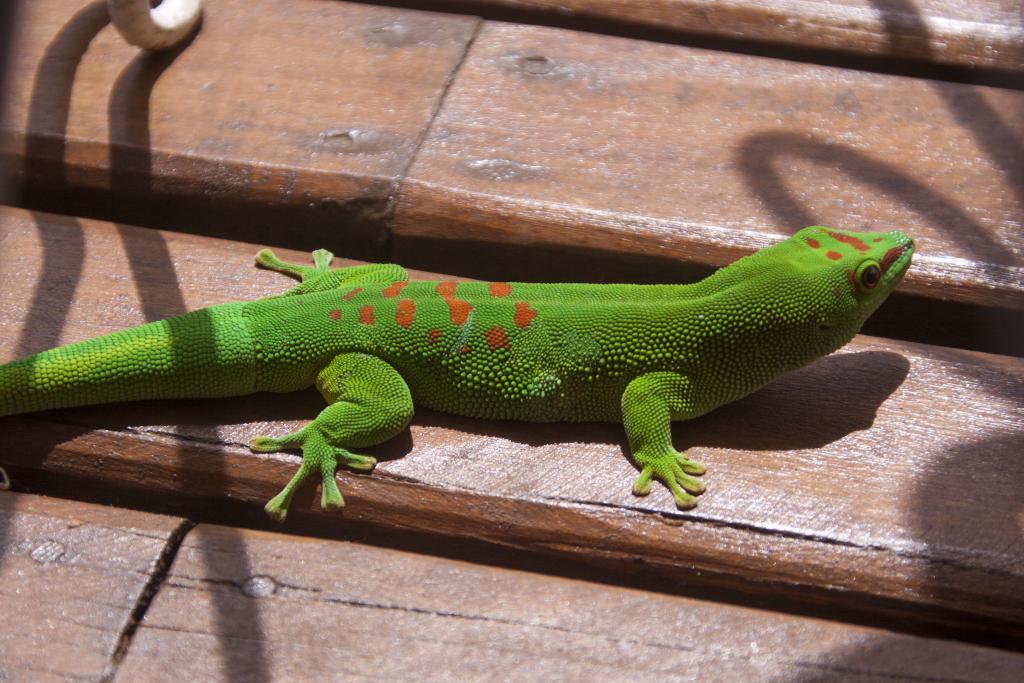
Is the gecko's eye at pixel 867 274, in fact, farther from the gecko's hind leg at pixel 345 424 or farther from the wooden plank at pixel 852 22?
the wooden plank at pixel 852 22

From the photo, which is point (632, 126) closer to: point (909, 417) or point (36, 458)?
point (909, 417)

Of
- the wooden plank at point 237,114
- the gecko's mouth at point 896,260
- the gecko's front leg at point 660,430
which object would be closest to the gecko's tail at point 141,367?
the wooden plank at point 237,114

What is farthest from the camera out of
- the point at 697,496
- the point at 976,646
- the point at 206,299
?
the point at 206,299

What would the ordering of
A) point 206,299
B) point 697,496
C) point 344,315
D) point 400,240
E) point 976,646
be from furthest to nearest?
point 400,240 → point 206,299 → point 344,315 → point 697,496 → point 976,646

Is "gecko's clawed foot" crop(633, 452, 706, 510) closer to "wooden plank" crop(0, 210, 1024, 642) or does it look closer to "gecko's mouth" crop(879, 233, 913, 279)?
"wooden plank" crop(0, 210, 1024, 642)

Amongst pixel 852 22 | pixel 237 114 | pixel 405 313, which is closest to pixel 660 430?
pixel 405 313

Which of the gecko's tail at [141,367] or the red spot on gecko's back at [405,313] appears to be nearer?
the gecko's tail at [141,367]

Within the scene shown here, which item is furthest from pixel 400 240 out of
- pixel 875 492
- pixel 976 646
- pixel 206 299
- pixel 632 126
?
pixel 976 646
